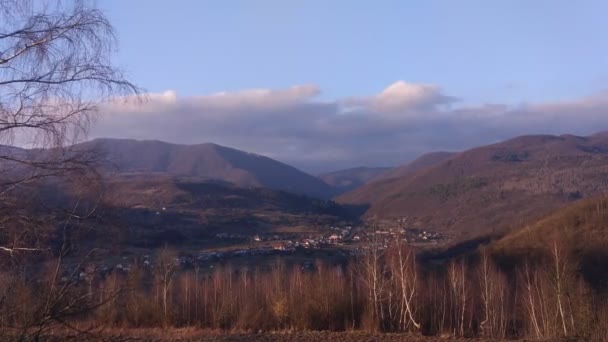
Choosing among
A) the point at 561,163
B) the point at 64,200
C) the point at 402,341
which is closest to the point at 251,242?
the point at 402,341

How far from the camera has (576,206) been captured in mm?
65188

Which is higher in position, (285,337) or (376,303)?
(285,337)

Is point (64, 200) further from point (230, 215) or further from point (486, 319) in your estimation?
point (230, 215)

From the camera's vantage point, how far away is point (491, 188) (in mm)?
134375

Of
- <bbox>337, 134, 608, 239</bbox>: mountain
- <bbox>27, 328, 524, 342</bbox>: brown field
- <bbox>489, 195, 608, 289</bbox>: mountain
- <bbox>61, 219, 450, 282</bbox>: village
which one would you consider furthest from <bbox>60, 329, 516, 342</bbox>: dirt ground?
<bbox>337, 134, 608, 239</bbox>: mountain

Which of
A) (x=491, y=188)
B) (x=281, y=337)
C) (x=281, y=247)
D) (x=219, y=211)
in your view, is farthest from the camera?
(x=491, y=188)

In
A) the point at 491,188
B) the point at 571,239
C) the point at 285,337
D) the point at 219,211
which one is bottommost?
the point at 285,337

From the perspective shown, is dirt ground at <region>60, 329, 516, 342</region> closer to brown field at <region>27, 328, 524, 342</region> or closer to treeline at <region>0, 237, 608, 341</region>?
brown field at <region>27, 328, 524, 342</region>

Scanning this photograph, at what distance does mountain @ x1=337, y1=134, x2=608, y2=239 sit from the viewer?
10894 cm

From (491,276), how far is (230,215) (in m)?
66.1

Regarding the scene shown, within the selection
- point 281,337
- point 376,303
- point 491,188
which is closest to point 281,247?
point 376,303

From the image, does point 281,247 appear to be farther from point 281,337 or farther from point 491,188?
point 491,188

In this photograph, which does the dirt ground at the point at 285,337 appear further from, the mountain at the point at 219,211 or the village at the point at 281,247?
the mountain at the point at 219,211

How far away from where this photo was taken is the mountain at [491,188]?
109 metres
